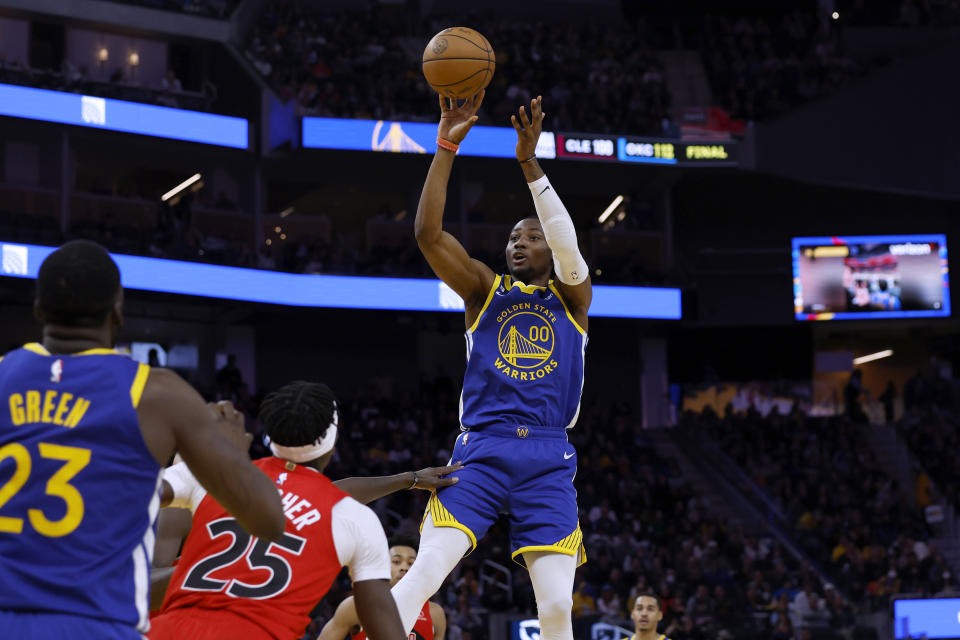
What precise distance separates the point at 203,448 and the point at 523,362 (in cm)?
302

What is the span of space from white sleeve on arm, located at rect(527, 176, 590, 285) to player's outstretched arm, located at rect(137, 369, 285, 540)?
2.92 m

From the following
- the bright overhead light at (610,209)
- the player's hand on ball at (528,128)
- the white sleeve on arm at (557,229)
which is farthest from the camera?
the bright overhead light at (610,209)

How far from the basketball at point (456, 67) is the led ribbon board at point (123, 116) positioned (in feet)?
60.4

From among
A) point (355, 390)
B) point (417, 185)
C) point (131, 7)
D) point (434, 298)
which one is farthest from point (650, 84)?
point (131, 7)

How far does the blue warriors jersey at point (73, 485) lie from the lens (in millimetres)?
2834

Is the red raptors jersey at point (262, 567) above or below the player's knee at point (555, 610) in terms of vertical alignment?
above

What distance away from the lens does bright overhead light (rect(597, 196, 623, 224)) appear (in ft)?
102

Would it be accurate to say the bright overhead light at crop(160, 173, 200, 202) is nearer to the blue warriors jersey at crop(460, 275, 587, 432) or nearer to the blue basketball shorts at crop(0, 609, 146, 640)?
the blue warriors jersey at crop(460, 275, 587, 432)

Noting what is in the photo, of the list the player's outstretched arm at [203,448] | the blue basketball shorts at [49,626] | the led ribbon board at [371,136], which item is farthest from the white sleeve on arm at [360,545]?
the led ribbon board at [371,136]

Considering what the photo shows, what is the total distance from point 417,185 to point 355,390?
5113 millimetres

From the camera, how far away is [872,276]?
98.7 ft

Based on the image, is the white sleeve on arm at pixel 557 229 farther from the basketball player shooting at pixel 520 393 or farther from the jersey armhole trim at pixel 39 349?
the jersey armhole trim at pixel 39 349

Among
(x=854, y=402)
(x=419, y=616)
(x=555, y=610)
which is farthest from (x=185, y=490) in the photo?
(x=854, y=402)

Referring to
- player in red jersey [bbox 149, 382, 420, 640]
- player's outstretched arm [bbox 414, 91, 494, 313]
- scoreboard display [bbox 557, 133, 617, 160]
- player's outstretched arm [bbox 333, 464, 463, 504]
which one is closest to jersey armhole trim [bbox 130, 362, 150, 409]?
player in red jersey [bbox 149, 382, 420, 640]
